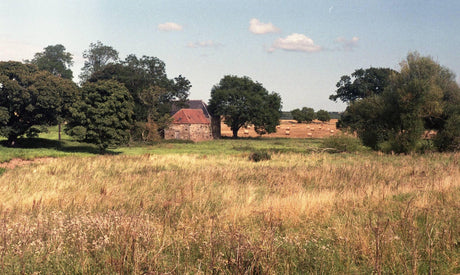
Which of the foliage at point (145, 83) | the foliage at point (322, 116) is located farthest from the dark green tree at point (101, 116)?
the foliage at point (322, 116)

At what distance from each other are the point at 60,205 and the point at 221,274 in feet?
19.5

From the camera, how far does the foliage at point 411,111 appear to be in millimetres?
31406

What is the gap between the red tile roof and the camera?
208 feet

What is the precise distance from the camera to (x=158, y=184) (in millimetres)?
12586

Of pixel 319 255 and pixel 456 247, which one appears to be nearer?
pixel 319 255

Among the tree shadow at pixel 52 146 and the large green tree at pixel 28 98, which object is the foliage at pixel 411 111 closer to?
the tree shadow at pixel 52 146

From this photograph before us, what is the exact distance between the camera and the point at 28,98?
34.2 meters

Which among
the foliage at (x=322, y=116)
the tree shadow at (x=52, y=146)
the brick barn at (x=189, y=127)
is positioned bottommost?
the tree shadow at (x=52, y=146)

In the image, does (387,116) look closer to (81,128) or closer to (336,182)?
(336,182)

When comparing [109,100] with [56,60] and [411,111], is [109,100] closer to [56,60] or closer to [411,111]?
[411,111]

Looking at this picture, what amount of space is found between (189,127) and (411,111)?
39214 mm

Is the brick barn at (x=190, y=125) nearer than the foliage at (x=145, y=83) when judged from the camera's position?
No

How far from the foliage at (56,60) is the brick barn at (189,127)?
1611 inches

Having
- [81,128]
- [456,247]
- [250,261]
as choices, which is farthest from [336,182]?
[81,128]
